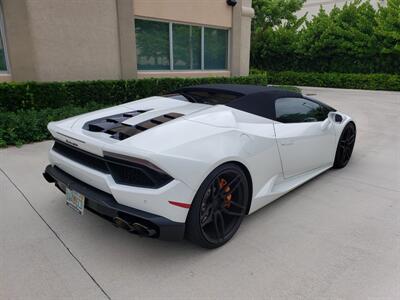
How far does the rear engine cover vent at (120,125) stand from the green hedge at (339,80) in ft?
52.1

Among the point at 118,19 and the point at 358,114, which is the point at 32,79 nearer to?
the point at 118,19

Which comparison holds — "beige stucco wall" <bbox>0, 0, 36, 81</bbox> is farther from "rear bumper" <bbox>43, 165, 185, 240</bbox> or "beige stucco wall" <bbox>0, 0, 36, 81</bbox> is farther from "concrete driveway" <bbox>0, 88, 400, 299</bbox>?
"rear bumper" <bbox>43, 165, 185, 240</bbox>

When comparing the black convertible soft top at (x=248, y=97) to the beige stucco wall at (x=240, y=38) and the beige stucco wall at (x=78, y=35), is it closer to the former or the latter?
the beige stucco wall at (x=78, y=35)

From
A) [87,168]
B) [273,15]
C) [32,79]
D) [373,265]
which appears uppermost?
[273,15]

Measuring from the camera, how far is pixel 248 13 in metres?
11.4

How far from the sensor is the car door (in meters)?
3.10

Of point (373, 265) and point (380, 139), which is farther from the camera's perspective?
point (380, 139)

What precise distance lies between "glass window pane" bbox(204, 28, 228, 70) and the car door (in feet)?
23.3

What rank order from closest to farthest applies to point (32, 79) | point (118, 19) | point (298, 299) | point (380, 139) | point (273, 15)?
point (298, 299) → point (380, 139) → point (32, 79) → point (118, 19) → point (273, 15)

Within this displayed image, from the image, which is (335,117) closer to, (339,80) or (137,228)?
(137,228)

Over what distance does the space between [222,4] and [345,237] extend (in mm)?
9509

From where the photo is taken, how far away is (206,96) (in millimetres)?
3410

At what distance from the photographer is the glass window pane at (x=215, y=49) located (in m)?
10.4

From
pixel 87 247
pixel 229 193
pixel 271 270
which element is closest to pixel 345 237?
pixel 271 270
